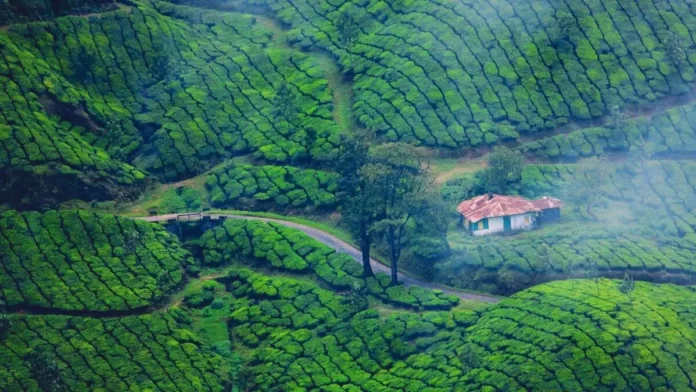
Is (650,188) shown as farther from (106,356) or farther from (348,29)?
(106,356)

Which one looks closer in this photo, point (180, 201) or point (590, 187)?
point (590, 187)

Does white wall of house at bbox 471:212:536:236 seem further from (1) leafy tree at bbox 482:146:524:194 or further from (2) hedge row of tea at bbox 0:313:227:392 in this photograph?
(2) hedge row of tea at bbox 0:313:227:392

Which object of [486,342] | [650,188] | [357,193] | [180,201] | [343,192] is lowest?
[486,342]

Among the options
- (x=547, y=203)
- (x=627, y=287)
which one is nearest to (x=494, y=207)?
(x=547, y=203)

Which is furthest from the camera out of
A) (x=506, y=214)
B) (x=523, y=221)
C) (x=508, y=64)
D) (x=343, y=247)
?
(x=508, y=64)

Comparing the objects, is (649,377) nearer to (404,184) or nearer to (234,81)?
(404,184)

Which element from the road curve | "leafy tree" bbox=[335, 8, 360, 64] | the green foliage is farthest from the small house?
"leafy tree" bbox=[335, 8, 360, 64]
